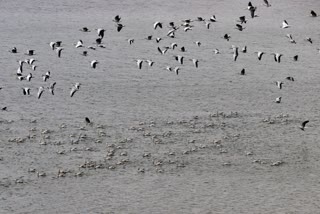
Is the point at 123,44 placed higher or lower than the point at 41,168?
higher

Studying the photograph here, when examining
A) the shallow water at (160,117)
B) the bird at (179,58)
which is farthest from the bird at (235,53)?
the bird at (179,58)

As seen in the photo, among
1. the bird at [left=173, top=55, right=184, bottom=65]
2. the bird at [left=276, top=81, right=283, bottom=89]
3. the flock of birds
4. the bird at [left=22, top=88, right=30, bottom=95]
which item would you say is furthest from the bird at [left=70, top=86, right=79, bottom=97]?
the bird at [left=276, top=81, right=283, bottom=89]

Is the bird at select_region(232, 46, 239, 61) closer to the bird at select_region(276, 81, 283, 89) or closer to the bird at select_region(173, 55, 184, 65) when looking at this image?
the bird at select_region(173, 55, 184, 65)

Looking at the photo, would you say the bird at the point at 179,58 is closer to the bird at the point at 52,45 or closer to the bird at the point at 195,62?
the bird at the point at 195,62

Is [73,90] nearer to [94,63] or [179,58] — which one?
[94,63]

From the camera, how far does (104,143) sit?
594 inches

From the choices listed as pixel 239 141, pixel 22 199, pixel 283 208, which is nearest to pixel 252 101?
pixel 239 141

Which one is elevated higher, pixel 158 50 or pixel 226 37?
pixel 226 37

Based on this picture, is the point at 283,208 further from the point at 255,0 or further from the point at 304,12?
the point at 255,0

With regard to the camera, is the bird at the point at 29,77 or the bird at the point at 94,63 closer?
the bird at the point at 29,77

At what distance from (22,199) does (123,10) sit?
12.2 m

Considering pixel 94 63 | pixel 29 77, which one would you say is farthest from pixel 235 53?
pixel 29 77

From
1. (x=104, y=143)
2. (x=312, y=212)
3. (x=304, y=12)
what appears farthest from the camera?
(x=304, y=12)

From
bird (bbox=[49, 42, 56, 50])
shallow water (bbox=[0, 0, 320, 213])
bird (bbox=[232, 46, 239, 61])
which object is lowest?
shallow water (bbox=[0, 0, 320, 213])
